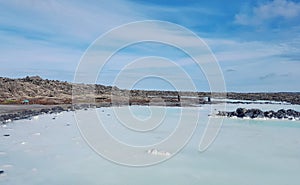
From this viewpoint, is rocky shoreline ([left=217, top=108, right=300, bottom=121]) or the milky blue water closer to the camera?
the milky blue water

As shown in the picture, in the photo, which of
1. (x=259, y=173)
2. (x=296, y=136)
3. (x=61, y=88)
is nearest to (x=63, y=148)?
(x=259, y=173)

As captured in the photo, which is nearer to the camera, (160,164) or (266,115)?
(160,164)

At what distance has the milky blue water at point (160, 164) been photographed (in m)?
6.00

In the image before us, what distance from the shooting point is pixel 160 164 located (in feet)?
23.5

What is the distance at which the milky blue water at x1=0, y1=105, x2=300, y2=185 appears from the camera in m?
6.00

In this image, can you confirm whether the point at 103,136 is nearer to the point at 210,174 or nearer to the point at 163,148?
the point at 163,148

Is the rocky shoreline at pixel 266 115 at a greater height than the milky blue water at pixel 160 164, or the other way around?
the rocky shoreline at pixel 266 115

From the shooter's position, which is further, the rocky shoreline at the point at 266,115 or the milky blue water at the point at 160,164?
the rocky shoreline at the point at 266,115

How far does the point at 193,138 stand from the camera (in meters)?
10.2

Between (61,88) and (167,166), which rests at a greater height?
(61,88)

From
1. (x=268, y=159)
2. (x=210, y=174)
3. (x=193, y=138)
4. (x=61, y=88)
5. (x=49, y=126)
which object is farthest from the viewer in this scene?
(x=61, y=88)

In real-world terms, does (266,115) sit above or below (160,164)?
above

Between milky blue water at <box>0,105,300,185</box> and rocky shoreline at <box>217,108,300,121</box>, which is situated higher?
rocky shoreline at <box>217,108,300,121</box>

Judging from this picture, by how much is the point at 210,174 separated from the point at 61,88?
3651 cm
